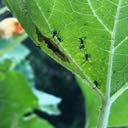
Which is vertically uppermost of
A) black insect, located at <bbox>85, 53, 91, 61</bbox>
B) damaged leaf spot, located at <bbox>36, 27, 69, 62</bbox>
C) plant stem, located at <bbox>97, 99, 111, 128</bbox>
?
black insect, located at <bbox>85, 53, 91, 61</bbox>

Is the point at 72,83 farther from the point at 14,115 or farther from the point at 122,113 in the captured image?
the point at 122,113

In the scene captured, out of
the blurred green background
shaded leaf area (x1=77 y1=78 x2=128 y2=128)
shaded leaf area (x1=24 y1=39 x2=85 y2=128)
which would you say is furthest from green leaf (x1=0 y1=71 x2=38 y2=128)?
shaded leaf area (x1=24 y1=39 x2=85 y2=128)

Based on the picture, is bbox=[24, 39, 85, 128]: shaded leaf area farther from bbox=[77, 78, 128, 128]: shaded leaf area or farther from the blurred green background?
bbox=[77, 78, 128, 128]: shaded leaf area

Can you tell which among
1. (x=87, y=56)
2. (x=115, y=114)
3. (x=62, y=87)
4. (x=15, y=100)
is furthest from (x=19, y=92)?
(x=62, y=87)

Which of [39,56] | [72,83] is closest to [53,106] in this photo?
[39,56]

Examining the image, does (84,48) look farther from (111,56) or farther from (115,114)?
(115,114)

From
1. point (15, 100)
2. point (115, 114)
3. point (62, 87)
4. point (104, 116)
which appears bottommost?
point (104, 116)
